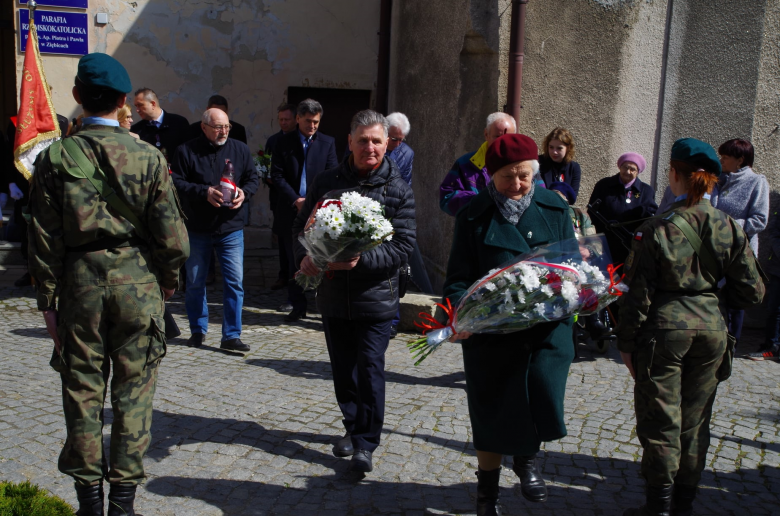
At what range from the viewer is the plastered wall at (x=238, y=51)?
10570mm

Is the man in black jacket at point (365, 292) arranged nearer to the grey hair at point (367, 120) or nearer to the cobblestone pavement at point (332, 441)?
the grey hair at point (367, 120)

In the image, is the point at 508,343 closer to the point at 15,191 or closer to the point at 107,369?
the point at 107,369

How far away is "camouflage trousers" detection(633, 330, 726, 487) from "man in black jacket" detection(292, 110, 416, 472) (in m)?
1.40

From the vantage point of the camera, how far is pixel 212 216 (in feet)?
20.4

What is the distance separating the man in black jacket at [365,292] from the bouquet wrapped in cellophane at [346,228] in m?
0.15

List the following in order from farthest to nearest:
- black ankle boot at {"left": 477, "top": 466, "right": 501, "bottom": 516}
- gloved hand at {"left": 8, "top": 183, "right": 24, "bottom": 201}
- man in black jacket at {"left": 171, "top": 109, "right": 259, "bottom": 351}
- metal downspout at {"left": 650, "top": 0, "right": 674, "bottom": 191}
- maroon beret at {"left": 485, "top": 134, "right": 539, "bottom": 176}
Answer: gloved hand at {"left": 8, "top": 183, "right": 24, "bottom": 201}
metal downspout at {"left": 650, "top": 0, "right": 674, "bottom": 191}
man in black jacket at {"left": 171, "top": 109, "right": 259, "bottom": 351}
black ankle boot at {"left": 477, "top": 466, "right": 501, "bottom": 516}
maroon beret at {"left": 485, "top": 134, "right": 539, "bottom": 176}

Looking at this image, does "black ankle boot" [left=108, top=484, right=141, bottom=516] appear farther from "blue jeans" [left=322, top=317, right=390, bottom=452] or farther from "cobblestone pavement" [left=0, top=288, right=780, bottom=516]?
"blue jeans" [left=322, top=317, right=390, bottom=452]

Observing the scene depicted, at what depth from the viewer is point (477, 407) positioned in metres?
3.46

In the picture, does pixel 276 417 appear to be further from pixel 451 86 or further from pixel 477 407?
pixel 451 86

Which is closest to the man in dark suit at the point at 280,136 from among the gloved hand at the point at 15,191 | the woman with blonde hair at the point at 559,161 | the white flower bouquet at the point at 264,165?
the white flower bouquet at the point at 264,165

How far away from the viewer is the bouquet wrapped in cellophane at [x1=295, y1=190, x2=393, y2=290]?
3.73 m

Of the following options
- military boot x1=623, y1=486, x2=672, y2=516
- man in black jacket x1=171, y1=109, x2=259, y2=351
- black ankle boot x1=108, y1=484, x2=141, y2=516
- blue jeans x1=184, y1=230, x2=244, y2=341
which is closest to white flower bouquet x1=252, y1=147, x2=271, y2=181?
man in black jacket x1=171, y1=109, x2=259, y2=351

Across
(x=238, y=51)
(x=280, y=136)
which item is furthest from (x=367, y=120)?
(x=238, y=51)

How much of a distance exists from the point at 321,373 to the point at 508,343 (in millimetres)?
2730
